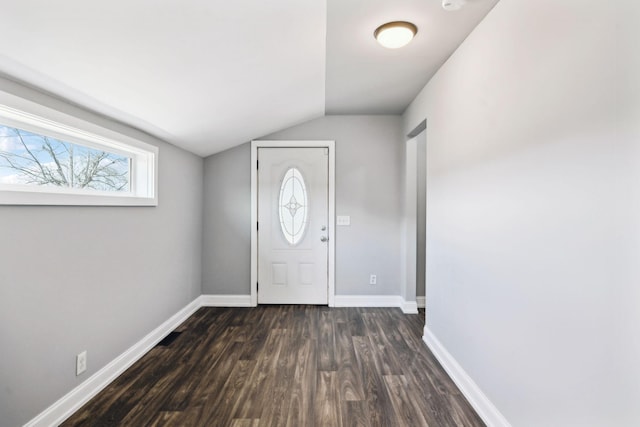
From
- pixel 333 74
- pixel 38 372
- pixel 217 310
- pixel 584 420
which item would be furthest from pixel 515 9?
pixel 217 310

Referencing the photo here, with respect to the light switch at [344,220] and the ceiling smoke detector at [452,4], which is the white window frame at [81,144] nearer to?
the light switch at [344,220]

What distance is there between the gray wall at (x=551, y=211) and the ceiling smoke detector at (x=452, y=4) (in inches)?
8.2

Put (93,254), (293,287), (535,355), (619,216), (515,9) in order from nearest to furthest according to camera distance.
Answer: (619,216), (535,355), (515,9), (93,254), (293,287)

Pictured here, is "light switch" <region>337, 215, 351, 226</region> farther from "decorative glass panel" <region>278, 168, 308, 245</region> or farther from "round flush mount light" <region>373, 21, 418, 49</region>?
"round flush mount light" <region>373, 21, 418, 49</region>

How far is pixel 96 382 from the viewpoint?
2010mm

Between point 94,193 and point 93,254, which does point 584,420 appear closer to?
point 93,254

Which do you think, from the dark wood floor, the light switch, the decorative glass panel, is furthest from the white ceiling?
the dark wood floor

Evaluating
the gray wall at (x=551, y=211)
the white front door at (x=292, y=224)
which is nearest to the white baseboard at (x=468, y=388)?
the gray wall at (x=551, y=211)

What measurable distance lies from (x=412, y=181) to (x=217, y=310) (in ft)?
9.18

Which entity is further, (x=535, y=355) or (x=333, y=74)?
(x=333, y=74)

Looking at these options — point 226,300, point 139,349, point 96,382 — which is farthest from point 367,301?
point 96,382

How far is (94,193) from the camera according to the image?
6.91ft

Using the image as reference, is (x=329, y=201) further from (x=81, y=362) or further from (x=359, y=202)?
(x=81, y=362)

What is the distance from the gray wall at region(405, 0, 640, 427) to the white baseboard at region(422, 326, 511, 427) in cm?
5
